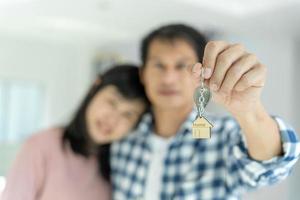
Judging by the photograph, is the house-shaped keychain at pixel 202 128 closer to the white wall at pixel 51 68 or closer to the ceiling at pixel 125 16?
the ceiling at pixel 125 16

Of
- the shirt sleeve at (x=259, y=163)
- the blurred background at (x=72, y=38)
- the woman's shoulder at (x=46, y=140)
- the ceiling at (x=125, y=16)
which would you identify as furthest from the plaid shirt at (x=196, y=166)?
the ceiling at (x=125, y=16)

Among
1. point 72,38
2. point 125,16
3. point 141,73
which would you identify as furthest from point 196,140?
point 72,38

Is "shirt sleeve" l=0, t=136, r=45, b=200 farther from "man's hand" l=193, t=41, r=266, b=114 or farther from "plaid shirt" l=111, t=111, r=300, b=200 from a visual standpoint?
"man's hand" l=193, t=41, r=266, b=114

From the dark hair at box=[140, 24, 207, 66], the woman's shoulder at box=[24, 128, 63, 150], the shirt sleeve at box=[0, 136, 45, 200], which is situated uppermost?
the dark hair at box=[140, 24, 207, 66]

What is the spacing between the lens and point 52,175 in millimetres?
691

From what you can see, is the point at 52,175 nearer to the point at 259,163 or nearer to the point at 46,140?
the point at 46,140

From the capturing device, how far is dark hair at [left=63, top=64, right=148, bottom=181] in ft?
2.35

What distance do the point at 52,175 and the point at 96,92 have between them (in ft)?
0.55

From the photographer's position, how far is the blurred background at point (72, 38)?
153 cm

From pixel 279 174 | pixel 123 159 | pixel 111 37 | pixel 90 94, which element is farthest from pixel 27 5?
pixel 279 174

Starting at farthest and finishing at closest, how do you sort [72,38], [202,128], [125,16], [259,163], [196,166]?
[72,38], [125,16], [196,166], [259,163], [202,128]

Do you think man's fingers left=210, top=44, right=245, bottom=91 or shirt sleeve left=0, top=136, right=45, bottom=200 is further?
shirt sleeve left=0, top=136, right=45, bottom=200

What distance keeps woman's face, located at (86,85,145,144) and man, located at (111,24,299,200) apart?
2 cm

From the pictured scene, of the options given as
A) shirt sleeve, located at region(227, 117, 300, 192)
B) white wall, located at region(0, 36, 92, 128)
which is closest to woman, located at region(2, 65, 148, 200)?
shirt sleeve, located at region(227, 117, 300, 192)
